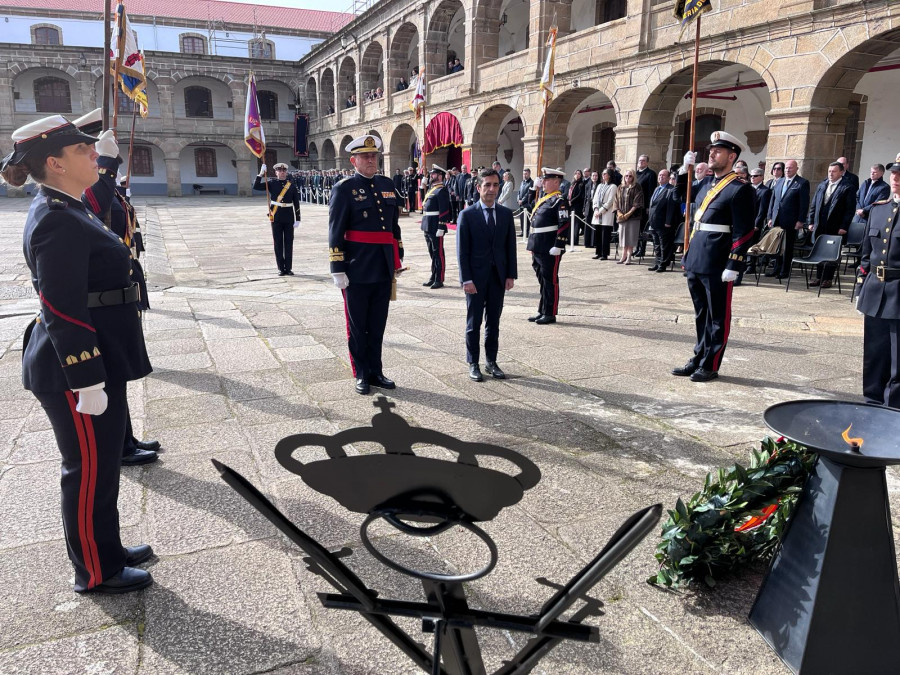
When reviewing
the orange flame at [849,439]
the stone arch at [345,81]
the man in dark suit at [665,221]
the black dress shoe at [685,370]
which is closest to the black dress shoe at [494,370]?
the black dress shoe at [685,370]

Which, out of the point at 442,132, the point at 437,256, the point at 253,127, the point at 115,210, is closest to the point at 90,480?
the point at 115,210

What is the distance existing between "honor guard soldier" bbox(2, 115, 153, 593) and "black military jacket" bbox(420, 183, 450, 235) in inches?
275

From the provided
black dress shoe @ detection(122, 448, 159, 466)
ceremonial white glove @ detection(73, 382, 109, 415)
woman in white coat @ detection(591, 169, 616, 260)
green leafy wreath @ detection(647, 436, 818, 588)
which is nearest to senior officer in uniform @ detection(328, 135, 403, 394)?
black dress shoe @ detection(122, 448, 159, 466)

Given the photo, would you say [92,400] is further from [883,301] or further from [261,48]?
[261,48]

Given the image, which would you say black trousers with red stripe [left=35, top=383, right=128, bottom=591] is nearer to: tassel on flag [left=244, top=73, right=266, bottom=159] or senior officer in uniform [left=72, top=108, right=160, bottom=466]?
senior officer in uniform [left=72, top=108, right=160, bottom=466]

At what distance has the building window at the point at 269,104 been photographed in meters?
39.2

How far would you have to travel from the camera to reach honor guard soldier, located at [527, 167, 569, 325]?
22.7ft

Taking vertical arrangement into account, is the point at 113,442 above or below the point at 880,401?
above

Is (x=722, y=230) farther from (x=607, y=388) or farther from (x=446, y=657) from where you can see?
(x=446, y=657)

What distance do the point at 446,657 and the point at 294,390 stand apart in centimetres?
344

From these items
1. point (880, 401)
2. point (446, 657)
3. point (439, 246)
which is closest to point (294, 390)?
point (446, 657)

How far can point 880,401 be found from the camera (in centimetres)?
444

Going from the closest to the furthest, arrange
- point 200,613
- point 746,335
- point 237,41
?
point 200,613 → point 746,335 → point 237,41

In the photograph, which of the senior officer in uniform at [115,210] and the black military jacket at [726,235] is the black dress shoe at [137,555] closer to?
the senior officer in uniform at [115,210]
